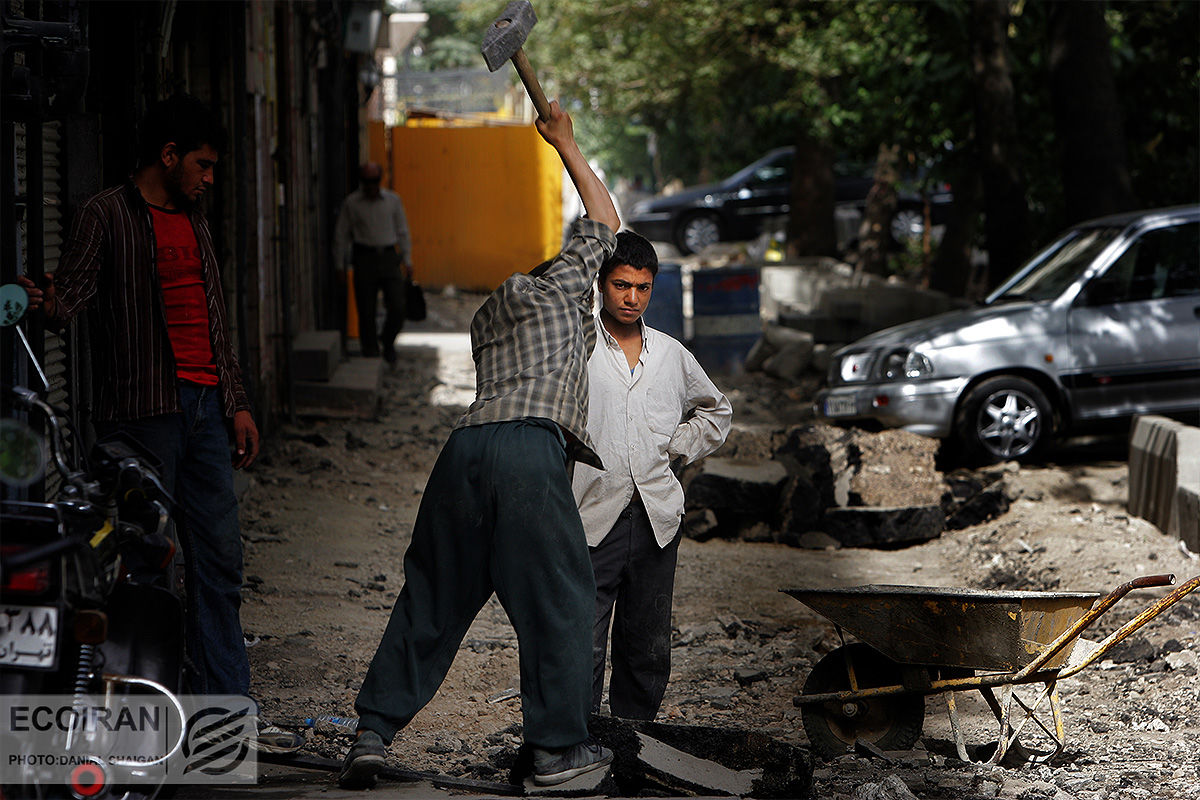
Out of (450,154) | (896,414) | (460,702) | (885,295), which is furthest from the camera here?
(450,154)

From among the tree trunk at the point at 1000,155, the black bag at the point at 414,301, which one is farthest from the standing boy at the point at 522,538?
the tree trunk at the point at 1000,155

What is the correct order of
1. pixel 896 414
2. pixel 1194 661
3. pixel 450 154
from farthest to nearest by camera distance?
1. pixel 450 154
2. pixel 896 414
3. pixel 1194 661

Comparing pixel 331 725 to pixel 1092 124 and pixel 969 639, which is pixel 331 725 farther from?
pixel 1092 124

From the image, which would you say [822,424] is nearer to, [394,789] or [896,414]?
[896,414]

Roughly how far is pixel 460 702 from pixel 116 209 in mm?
2378

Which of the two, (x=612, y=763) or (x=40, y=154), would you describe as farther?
(x=40, y=154)

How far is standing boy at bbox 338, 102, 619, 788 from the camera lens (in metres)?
3.71

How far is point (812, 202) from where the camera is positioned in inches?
1008

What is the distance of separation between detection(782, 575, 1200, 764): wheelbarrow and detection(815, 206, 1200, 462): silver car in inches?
204

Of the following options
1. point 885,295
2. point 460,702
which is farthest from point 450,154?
point 460,702

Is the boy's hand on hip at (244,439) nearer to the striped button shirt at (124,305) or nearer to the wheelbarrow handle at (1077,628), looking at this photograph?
the striped button shirt at (124,305)

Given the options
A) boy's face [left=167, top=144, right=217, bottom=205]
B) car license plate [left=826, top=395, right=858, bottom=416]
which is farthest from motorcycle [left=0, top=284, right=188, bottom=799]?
car license plate [left=826, top=395, right=858, bottom=416]

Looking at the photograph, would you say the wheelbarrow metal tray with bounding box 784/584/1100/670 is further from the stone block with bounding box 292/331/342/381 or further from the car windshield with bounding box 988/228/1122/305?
the stone block with bounding box 292/331/342/381

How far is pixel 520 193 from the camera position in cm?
2289
